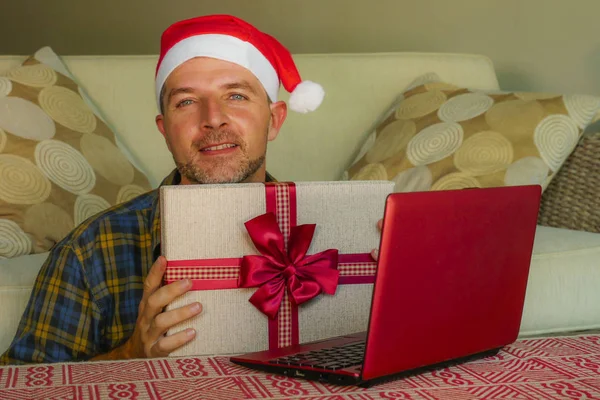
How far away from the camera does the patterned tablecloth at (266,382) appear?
2.73 ft

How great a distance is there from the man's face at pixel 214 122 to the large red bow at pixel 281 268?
1.12 ft

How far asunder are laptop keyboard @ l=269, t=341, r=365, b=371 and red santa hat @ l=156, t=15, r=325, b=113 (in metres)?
0.62

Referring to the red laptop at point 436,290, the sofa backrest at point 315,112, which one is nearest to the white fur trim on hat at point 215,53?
the red laptop at point 436,290

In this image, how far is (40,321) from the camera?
1298 millimetres

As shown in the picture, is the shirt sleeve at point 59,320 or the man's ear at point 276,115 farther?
the man's ear at point 276,115

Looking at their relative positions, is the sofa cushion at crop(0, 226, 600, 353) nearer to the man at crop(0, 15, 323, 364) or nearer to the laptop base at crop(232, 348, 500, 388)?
the man at crop(0, 15, 323, 364)

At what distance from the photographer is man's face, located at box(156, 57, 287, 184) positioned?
1.34 meters

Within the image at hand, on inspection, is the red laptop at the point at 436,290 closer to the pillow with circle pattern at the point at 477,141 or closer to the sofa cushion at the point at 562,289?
the sofa cushion at the point at 562,289

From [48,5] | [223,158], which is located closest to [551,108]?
[223,158]

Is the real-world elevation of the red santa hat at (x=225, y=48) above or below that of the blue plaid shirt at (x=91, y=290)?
above

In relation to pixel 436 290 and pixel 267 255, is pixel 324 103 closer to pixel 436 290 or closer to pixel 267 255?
pixel 267 255

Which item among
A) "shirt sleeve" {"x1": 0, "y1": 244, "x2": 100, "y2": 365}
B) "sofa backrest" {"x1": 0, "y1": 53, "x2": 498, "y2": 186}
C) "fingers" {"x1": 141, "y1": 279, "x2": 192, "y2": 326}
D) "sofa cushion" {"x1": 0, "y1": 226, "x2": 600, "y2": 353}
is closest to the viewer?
"fingers" {"x1": 141, "y1": 279, "x2": 192, "y2": 326}

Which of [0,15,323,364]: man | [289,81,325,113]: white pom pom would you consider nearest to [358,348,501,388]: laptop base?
[0,15,323,364]: man

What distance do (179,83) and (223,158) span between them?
0.15 meters
